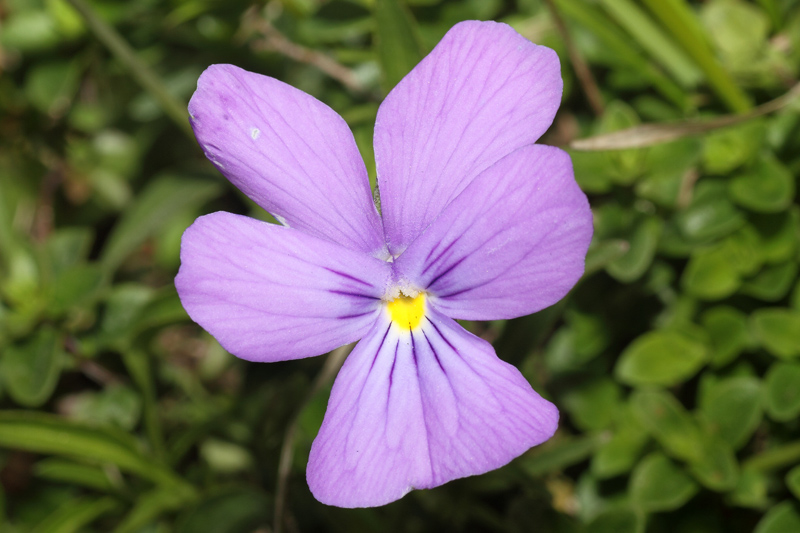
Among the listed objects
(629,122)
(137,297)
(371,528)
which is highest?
(629,122)

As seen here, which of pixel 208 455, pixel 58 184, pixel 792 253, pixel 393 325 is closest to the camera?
pixel 393 325

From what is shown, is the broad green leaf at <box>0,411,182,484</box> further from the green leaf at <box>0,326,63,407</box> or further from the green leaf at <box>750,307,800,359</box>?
the green leaf at <box>750,307,800,359</box>

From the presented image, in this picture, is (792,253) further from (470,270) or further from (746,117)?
(470,270)

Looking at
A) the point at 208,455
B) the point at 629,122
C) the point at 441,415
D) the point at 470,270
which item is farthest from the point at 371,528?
the point at 629,122

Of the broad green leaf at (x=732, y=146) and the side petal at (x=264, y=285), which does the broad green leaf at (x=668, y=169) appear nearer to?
the broad green leaf at (x=732, y=146)

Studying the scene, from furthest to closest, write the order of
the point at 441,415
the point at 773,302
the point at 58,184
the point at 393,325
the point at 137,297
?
the point at 58,184, the point at 137,297, the point at 773,302, the point at 393,325, the point at 441,415

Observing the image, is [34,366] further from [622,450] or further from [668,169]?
[668,169]

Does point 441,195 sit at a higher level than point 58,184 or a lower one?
higher

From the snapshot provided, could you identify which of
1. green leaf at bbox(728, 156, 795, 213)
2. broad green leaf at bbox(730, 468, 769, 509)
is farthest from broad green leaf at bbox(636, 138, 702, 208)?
broad green leaf at bbox(730, 468, 769, 509)

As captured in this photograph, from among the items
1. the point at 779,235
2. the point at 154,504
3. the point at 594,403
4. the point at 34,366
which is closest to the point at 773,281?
the point at 779,235
